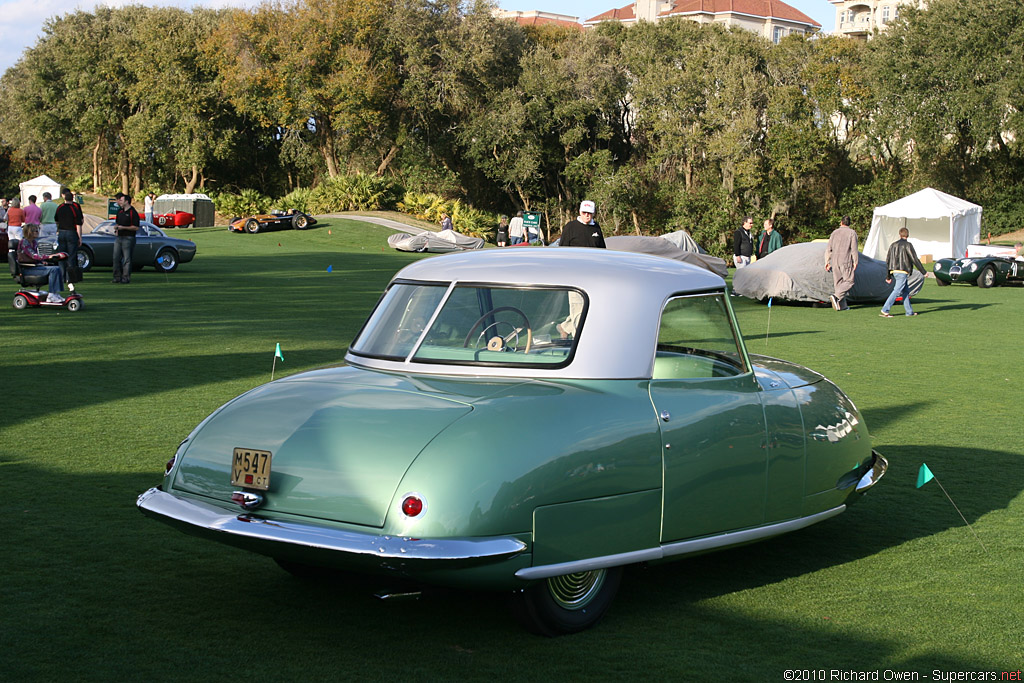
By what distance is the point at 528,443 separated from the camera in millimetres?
4035

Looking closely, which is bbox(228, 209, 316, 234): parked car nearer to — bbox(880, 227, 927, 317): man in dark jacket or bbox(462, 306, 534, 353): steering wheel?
bbox(880, 227, 927, 317): man in dark jacket

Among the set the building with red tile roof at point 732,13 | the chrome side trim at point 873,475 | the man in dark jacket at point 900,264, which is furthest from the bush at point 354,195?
the building with red tile roof at point 732,13

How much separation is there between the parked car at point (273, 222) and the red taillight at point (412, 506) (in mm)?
47507

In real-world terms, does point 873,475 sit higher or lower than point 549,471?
lower

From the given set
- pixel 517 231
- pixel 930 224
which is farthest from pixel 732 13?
pixel 517 231

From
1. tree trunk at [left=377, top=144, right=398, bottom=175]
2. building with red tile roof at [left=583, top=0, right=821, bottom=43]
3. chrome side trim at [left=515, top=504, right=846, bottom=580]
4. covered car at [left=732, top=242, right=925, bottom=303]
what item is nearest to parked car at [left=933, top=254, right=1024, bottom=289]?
covered car at [left=732, top=242, right=925, bottom=303]

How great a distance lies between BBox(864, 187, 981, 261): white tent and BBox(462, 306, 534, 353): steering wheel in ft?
140

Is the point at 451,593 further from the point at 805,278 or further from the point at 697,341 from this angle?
the point at 805,278

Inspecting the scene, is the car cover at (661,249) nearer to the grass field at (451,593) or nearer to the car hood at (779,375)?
the grass field at (451,593)

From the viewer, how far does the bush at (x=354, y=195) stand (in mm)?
56812

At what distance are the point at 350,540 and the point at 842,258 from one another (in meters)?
19.8

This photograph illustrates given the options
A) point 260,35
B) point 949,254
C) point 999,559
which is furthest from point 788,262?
point 260,35

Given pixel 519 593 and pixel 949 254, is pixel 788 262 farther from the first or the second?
pixel 949 254

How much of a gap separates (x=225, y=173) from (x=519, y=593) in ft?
229
